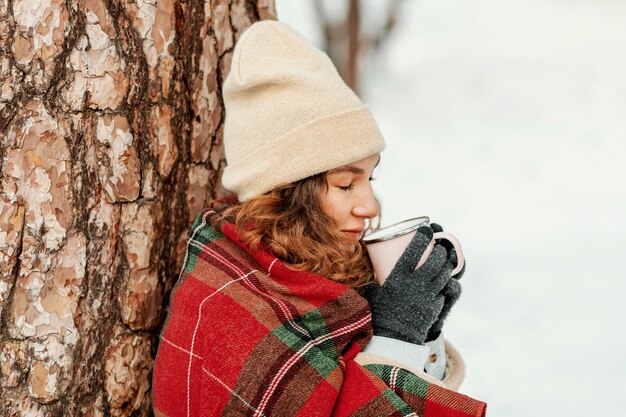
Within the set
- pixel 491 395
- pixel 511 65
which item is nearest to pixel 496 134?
pixel 511 65

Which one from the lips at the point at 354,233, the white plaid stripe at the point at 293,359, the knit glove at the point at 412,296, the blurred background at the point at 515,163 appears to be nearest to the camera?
the white plaid stripe at the point at 293,359

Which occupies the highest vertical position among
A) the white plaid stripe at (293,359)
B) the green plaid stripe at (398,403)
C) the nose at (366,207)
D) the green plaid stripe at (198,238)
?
the nose at (366,207)

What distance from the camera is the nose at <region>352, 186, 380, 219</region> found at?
2.08m

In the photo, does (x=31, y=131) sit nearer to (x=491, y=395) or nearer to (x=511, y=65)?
(x=491, y=395)

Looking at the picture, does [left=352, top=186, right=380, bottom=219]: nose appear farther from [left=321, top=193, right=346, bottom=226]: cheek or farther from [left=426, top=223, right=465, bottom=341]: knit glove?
[left=426, top=223, right=465, bottom=341]: knit glove

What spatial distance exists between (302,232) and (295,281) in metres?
0.14

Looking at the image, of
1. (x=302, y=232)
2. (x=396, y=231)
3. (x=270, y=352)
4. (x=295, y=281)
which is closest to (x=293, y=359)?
(x=270, y=352)

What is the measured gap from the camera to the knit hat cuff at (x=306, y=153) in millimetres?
1986

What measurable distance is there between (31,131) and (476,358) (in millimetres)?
Answer: 2889

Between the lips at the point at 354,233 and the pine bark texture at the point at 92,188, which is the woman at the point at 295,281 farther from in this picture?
the pine bark texture at the point at 92,188

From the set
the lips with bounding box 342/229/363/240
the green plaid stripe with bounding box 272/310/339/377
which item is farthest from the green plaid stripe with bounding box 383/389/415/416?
the lips with bounding box 342/229/363/240

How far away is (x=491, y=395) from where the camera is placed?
12.5ft

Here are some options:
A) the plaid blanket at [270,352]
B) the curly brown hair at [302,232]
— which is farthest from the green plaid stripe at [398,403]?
the curly brown hair at [302,232]

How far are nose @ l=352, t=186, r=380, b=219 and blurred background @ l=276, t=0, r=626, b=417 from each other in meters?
2.01
